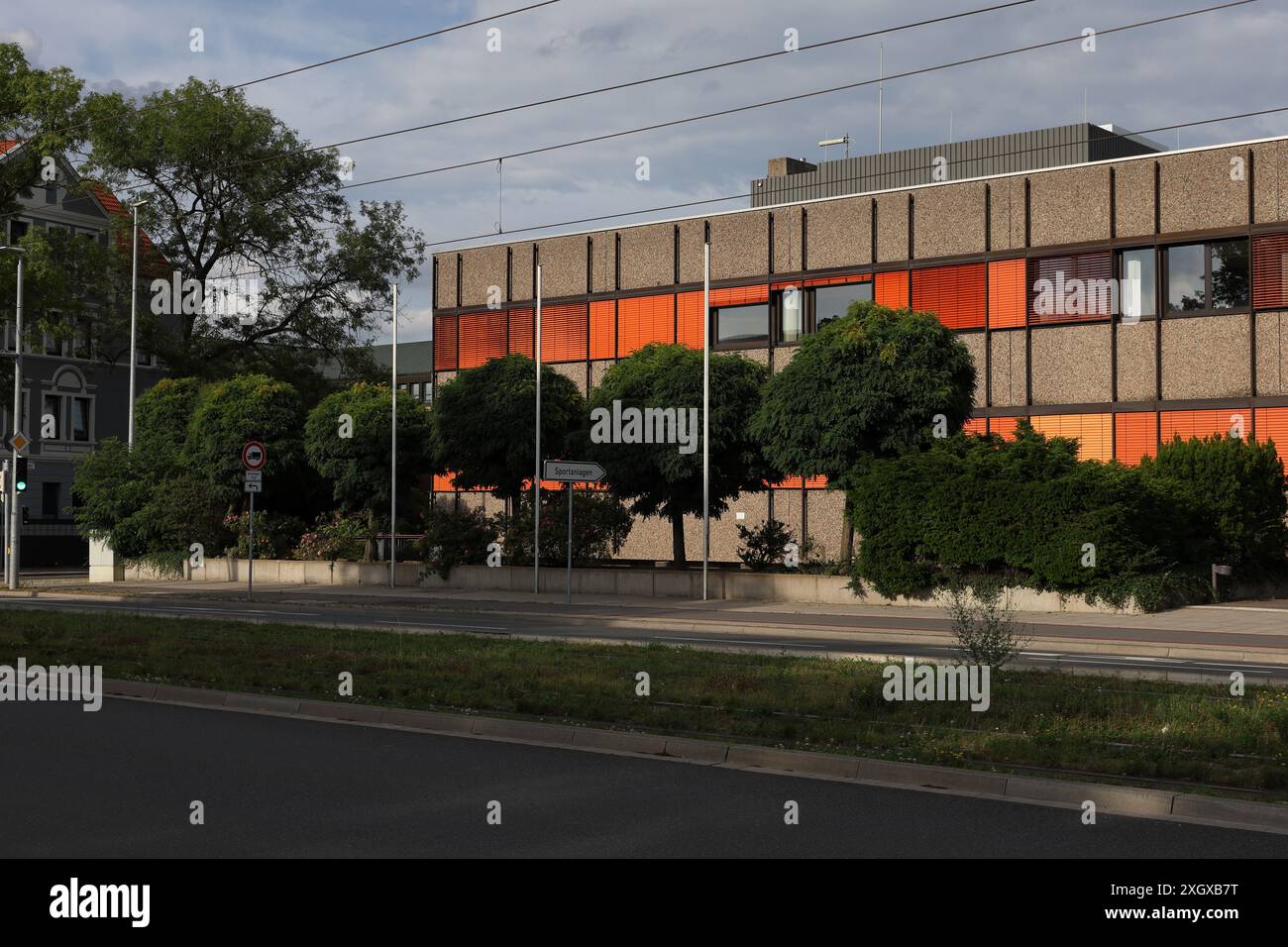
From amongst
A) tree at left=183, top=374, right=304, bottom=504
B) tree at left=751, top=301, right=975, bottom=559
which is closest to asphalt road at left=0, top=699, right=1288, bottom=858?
tree at left=751, top=301, right=975, bottom=559

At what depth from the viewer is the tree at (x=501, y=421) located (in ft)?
116

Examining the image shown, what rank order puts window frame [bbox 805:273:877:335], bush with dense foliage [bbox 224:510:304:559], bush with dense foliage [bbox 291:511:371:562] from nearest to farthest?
bush with dense foliage [bbox 291:511:371:562] → bush with dense foliage [bbox 224:510:304:559] → window frame [bbox 805:273:877:335]

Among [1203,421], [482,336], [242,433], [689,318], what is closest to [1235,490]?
[1203,421]

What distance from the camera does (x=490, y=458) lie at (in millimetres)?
36156

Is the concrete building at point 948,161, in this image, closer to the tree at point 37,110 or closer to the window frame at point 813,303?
the window frame at point 813,303

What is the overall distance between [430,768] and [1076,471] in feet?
63.3

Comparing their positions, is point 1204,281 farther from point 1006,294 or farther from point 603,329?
point 603,329

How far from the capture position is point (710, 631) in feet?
75.5

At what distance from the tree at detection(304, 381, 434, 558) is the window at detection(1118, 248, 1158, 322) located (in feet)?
63.8

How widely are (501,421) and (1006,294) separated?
15533mm

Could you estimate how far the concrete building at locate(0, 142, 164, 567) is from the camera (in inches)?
2292

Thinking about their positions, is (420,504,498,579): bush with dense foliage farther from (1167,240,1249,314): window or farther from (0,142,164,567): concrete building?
(0,142,164,567): concrete building
